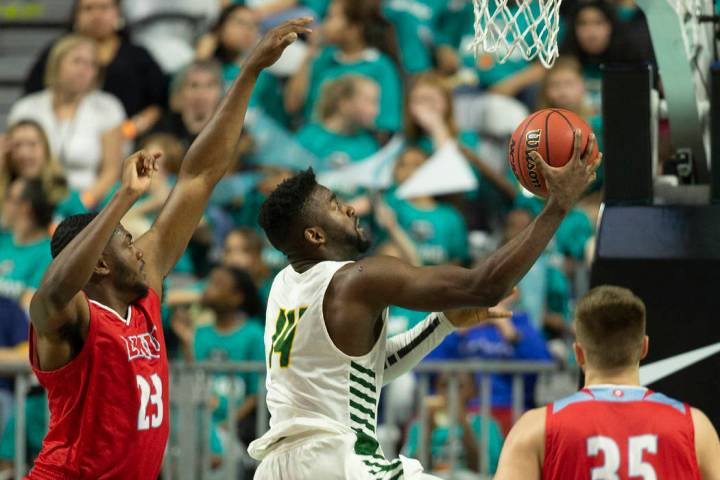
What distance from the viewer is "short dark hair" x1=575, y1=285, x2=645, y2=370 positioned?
4078mm

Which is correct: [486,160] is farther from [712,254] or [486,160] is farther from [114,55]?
[712,254]

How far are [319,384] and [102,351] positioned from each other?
0.85m

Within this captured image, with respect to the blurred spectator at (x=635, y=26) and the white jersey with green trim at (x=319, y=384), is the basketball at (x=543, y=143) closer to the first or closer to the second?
the white jersey with green trim at (x=319, y=384)

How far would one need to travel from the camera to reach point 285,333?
190 inches

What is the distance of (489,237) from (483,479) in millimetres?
2703

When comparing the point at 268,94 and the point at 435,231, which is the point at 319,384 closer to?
the point at 435,231

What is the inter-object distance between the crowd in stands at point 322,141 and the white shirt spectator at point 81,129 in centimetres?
1

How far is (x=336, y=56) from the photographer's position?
11.0 m

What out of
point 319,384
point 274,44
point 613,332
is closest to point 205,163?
point 274,44

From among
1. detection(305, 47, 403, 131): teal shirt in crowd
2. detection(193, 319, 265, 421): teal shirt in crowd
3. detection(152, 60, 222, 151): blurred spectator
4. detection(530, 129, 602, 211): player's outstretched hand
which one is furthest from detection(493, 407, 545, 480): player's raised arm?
detection(152, 60, 222, 151): blurred spectator

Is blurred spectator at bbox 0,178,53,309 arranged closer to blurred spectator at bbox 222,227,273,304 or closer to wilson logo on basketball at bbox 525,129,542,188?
blurred spectator at bbox 222,227,273,304

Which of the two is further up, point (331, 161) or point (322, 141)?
point (322, 141)

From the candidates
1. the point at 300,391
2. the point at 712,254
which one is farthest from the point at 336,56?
the point at 300,391

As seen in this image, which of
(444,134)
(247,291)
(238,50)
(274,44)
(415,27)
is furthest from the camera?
(238,50)
